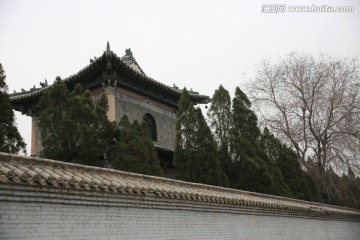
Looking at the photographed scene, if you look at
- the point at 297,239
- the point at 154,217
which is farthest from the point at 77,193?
the point at 297,239

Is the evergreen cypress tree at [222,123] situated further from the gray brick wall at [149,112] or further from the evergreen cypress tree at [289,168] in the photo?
the gray brick wall at [149,112]

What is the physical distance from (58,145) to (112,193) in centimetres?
592

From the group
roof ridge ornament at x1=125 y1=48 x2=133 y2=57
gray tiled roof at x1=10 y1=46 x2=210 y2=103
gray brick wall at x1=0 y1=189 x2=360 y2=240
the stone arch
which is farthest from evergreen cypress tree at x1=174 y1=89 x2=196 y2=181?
roof ridge ornament at x1=125 y1=48 x2=133 y2=57

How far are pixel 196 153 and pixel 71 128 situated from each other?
4239 mm

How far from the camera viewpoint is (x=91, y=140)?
37.7 feet

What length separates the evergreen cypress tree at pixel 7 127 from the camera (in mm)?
9117

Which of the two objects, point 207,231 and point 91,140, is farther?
point 91,140

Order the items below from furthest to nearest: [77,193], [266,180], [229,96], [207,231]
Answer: [229,96], [266,180], [207,231], [77,193]

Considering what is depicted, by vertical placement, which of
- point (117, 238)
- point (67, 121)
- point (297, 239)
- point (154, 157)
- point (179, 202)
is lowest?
point (297, 239)

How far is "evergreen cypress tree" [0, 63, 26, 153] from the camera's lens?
9117 mm

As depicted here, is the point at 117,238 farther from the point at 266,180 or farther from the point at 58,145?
the point at 266,180

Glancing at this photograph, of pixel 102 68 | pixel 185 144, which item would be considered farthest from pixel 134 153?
pixel 102 68

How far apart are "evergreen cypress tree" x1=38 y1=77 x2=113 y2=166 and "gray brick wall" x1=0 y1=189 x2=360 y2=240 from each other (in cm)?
481

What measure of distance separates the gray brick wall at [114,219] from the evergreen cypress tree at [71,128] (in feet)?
15.8
